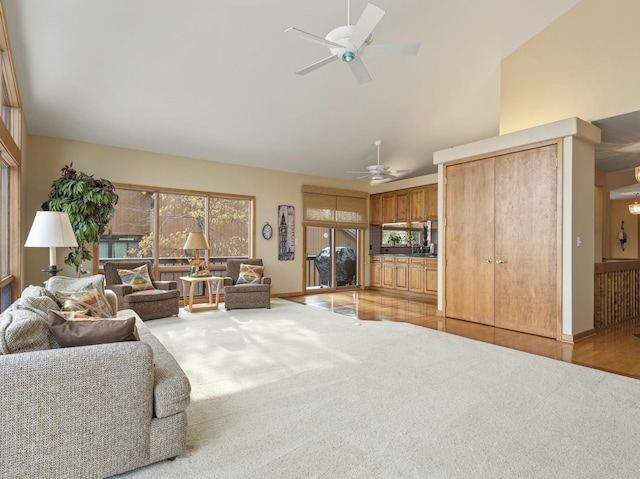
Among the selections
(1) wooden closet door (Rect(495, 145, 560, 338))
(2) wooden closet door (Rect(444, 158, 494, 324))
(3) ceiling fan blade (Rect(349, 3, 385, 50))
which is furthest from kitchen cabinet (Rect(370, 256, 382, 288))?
(3) ceiling fan blade (Rect(349, 3, 385, 50))

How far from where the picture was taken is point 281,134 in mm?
6547

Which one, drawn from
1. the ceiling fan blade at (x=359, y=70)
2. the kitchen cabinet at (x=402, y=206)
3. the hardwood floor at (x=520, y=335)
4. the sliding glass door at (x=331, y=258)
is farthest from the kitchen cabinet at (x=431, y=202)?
the ceiling fan blade at (x=359, y=70)

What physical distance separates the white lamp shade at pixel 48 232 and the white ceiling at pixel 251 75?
1.94 meters

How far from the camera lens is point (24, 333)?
1.74 metres

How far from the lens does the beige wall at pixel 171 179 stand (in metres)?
5.45

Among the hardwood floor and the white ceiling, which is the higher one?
the white ceiling

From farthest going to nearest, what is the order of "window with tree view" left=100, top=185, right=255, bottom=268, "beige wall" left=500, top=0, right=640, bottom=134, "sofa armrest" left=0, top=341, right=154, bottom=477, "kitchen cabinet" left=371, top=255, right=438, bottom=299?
"kitchen cabinet" left=371, top=255, right=438, bottom=299 < "window with tree view" left=100, top=185, right=255, bottom=268 < "beige wall" left=500, top=0, right=640, bottom=134 < "sofa armrest" left=0, top=341, right=154, bottom=477

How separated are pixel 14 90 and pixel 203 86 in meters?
2.13

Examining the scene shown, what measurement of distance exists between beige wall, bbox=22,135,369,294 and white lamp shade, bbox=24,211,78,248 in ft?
7.53

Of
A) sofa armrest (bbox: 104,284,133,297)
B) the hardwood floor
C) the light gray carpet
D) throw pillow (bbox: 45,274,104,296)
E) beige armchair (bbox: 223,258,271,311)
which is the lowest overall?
the hardwood floor

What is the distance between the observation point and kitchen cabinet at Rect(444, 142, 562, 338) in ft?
15.0

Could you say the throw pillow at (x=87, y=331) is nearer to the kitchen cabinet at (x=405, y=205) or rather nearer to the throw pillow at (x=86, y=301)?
the throw pillow at (x=86, y=301)

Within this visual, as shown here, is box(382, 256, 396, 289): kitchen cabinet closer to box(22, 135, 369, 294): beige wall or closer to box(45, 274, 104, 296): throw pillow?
box(22, 135, 369, 294): beige wall

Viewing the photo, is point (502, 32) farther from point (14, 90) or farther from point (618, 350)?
point (14, 90)
